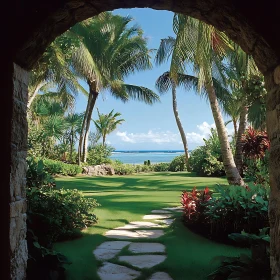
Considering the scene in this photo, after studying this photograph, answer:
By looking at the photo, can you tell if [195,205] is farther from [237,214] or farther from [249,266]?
[249,266]

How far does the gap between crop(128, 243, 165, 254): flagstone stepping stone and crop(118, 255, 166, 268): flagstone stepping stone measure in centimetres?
21

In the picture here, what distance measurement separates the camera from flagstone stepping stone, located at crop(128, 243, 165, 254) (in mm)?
4172

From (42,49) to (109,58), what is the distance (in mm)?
14451

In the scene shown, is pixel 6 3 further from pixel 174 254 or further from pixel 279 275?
pixel 174 254

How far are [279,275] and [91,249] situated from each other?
2.53 m

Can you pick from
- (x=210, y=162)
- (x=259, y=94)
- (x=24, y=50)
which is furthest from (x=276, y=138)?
(x=210, y=162)

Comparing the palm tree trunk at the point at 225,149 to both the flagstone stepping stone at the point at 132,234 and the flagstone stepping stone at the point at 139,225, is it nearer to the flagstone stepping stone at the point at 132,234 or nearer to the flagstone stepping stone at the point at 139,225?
the flagstone stepping stone at the point at 139,225

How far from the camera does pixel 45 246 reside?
3.58 m

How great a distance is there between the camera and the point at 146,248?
429 cm

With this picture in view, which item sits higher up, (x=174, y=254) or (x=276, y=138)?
(x=276, y=138)

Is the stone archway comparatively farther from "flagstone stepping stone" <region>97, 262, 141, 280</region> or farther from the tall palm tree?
the tall palm tree

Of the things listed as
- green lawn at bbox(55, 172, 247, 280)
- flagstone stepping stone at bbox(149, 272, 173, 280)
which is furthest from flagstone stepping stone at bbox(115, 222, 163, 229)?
flagstone stepping stone at bbox(149, 272, 173, 280)

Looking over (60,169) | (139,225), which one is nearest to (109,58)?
(60,169)

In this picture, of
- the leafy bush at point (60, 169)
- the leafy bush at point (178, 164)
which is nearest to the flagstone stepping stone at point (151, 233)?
the leafy bush at point (60, 169)
